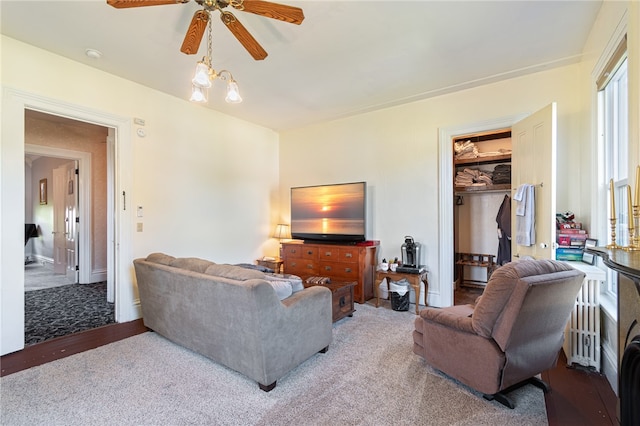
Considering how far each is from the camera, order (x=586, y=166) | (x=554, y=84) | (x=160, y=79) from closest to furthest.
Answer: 1. (x=586, y=166)
2. (x=554, y=84)
3. (x=160, y=79)

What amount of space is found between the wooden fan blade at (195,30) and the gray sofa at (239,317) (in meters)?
1.68

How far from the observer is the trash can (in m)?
3.70

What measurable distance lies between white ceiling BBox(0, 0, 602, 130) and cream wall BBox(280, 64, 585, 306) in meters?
0.24

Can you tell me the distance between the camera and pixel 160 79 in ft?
11.2

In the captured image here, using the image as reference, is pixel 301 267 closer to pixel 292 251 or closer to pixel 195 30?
pixel 292 251

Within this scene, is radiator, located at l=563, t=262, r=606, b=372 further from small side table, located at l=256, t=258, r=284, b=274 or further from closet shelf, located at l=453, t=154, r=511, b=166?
small side table, located at l=256, t=258, r=284, b=274

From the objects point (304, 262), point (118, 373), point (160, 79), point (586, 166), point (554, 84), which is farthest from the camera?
point (304, 262)

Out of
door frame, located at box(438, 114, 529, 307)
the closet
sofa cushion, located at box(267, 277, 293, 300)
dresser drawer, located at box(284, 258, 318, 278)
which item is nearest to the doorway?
dresser drawer, located at box(284, 258, 318, 278)

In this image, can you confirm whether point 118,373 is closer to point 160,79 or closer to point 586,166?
point 160,79

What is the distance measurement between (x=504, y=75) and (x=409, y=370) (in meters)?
3.28

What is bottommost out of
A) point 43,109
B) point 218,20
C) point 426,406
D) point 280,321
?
point 426,406

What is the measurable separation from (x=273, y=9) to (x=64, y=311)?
428cm

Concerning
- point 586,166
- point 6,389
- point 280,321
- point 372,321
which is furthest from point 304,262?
point 586,166

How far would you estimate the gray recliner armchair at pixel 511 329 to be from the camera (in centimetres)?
177
